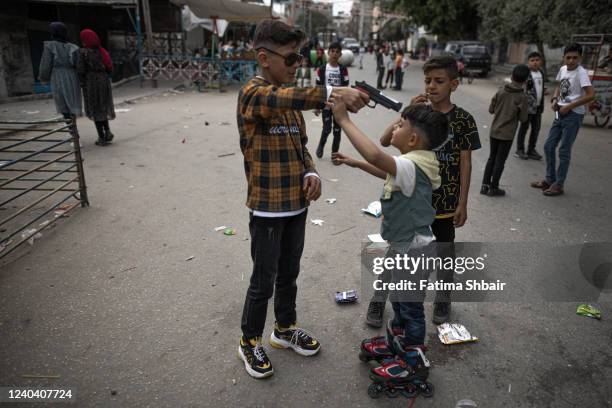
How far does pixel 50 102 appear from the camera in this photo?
12.3 meters

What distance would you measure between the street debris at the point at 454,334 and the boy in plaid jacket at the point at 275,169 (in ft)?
3.01

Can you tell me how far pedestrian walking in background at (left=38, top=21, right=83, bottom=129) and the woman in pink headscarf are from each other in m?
0.13

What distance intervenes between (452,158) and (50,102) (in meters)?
13.0

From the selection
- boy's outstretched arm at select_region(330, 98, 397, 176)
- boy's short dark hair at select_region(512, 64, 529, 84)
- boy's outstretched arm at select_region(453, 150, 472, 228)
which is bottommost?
boy's outstretched arm at select_region(453, 150, 472, 228)

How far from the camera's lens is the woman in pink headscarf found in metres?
7.18

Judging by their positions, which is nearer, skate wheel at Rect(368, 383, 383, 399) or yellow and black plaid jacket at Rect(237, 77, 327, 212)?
yellow and black plaid jacket at Rect(237, 77, 327, 212)

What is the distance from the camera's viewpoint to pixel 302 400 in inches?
92.7

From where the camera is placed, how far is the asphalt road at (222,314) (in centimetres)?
245

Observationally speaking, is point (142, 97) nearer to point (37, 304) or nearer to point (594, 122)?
point (37, 304)

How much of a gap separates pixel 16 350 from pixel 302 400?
189 cm

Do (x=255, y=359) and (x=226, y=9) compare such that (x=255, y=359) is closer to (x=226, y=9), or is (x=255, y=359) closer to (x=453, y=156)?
(x=453, y=156)

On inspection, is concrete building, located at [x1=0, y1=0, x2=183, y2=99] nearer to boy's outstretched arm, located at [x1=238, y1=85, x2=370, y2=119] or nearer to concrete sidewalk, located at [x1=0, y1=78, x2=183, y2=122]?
concrete sidewalk, located at [x1=0, y1=78, x2=183, y2=122]

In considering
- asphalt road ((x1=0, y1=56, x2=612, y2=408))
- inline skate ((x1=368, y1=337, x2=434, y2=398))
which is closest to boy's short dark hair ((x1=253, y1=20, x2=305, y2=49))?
inline skate ((x1=368, y1=337, x2=434, y2=398))

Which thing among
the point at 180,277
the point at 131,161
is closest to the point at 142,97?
the point at 131,161
